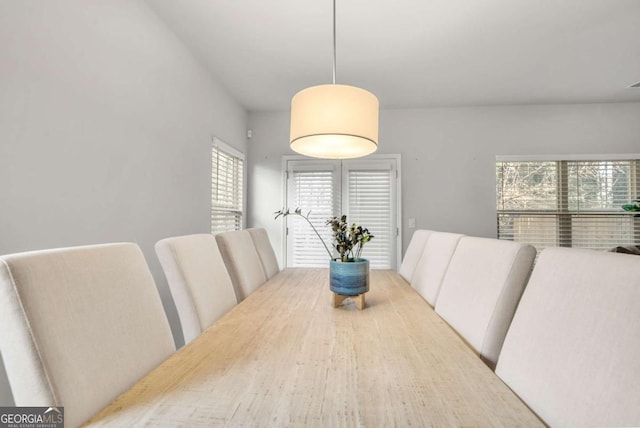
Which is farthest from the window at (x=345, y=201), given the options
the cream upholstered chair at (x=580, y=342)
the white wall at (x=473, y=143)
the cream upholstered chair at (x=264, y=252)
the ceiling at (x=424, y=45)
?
the cream upholstered chair at (x=580, y=342)

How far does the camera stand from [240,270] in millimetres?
1832

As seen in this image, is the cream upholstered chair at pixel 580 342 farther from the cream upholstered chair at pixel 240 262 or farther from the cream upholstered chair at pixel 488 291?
the cream upholstered chair at pixel 240 262

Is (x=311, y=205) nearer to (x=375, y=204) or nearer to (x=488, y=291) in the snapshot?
(x=375, y=204)

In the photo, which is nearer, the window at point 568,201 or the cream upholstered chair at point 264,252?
the cream upholstered chair at point 264,252

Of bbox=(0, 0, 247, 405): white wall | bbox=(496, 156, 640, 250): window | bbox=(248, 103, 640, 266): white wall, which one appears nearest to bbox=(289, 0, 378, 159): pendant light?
bbox=(0, 0, 247, 405): white wall

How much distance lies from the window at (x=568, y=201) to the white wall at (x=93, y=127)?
3571 millimetres

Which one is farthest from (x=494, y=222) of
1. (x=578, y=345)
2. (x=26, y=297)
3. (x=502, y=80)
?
(x=26, y=297)

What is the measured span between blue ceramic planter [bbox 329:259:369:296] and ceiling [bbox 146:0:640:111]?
1.66 meters

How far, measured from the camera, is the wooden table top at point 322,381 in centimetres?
60

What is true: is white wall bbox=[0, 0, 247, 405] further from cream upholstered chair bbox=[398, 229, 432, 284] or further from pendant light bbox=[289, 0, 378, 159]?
cream upholstered chair bbox=[398, 229, 432, 284]

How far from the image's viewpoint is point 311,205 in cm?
388

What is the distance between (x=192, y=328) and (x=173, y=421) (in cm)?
68

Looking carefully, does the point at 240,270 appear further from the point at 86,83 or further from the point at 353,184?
the point at 353,184

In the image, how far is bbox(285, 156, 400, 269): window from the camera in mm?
3805
